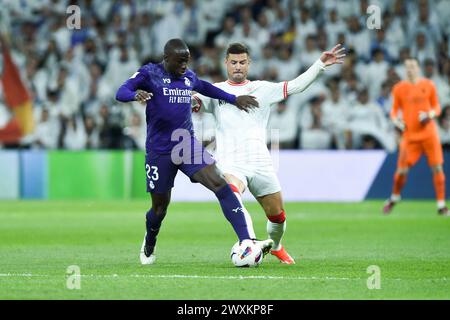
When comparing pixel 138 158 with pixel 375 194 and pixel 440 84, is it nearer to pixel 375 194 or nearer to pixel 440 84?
pixel 375 194

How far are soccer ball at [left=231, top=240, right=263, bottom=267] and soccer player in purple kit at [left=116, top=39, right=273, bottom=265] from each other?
0.07m

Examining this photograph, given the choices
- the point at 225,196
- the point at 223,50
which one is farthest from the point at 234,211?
the point at 223,50

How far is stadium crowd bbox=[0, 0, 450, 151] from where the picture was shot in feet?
74.4

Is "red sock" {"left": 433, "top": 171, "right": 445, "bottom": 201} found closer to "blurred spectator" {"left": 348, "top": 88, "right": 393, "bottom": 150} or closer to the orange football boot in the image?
"blurred spectator" {"left": 348, "top": 88, "right": 393, "bottom": 150}

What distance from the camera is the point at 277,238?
10648 mm

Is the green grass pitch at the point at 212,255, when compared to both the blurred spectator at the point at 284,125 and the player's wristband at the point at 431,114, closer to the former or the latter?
the player's wristband at the point at 431,114

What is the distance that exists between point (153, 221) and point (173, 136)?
907 mm

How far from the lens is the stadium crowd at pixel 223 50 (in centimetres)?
2267

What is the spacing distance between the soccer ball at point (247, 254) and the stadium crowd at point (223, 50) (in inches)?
460

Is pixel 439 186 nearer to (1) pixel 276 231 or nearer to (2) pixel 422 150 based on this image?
(2) pixel 422 150

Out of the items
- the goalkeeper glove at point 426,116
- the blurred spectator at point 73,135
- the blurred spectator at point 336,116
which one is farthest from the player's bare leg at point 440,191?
the blurred spectator at point 73,135

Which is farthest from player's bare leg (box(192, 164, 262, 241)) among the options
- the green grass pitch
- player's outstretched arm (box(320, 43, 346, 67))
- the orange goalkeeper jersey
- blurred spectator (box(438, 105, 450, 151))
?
blurred spectator (box(438, 105, 450, 151))

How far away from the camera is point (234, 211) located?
32.3ft

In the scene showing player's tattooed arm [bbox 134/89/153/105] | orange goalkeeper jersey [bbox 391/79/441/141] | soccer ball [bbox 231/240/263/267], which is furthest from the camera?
orange goalkeeper jersey [bbox 391/79/441/141]
